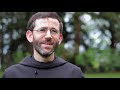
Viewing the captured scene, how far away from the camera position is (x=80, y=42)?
3996 mm

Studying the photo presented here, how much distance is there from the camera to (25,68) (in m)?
1.94

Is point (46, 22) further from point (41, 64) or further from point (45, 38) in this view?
point (41, 64)

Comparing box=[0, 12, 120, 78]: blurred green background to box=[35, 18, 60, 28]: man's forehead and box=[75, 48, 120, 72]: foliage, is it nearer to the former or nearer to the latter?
box=[75, 48, 120, 72]: foliage

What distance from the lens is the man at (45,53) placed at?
195cm

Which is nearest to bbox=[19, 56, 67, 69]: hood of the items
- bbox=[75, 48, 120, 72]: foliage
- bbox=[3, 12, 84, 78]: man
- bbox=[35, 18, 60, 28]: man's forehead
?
bbox=[3, 12, 84, 78]: man

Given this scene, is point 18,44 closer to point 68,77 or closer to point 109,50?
point 109,50

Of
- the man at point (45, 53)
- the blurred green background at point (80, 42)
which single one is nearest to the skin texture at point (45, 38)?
the man at point (45, 53)

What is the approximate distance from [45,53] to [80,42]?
6.81ft

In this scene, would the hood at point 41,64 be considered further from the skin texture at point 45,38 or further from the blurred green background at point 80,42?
the blurred green background at point 80,42

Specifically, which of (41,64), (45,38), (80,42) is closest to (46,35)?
(45,38)

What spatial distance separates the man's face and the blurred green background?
38.9 inches
